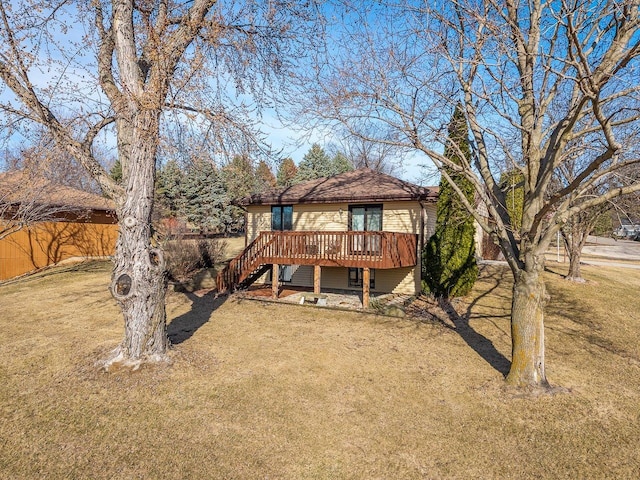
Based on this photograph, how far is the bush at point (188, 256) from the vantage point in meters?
15.7

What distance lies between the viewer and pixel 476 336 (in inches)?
350

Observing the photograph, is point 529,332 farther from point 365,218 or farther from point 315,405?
point 365,218

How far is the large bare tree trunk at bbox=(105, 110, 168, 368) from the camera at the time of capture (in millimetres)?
6020

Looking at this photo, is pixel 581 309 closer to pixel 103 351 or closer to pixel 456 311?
pixel 456 311

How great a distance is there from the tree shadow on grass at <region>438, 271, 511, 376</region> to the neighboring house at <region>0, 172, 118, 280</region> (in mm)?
14213

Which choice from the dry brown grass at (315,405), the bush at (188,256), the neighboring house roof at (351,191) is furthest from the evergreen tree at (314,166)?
the dry brown grass at (315,405)

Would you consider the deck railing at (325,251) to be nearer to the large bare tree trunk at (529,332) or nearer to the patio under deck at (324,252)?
the patio under deck at (324,252)

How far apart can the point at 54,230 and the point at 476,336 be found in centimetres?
1968

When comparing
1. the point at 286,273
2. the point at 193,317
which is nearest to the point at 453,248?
the point at 286,273

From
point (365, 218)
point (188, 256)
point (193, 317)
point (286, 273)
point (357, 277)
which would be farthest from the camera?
point (286, 273)

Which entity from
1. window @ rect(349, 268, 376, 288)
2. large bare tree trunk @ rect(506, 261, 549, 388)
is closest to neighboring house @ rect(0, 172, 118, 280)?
window @ rect(349, 268, 376, 288)

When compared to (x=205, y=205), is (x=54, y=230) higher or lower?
lower

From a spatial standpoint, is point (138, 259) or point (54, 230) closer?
point (138, 259)

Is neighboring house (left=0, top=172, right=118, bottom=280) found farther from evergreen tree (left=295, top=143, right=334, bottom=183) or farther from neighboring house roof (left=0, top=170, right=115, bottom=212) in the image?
evergreen tree (left=295, top=143, right=334, bottom=183)
